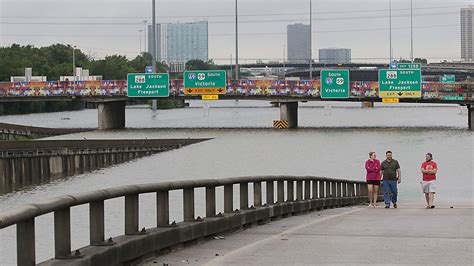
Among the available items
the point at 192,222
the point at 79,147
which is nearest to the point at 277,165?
the point at 79,147

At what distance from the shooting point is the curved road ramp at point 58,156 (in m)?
63.8

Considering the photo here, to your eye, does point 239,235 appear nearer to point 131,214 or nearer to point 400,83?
point 131,214

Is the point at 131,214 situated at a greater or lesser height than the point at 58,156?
greater

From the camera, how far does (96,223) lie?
11180 millimetres

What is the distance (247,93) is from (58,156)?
36328 millimetres

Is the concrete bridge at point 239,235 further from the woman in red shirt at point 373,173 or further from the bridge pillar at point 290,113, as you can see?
the bridge pillar at point 290,113

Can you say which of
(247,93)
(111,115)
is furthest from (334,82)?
(111,115)

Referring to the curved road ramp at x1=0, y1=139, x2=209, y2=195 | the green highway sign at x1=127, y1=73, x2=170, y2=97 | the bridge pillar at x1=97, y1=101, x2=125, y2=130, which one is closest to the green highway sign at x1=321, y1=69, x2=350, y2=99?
the green highway sign at x1=127, y1=73, x2=170, y2=97

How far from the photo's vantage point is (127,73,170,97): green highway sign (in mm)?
102562

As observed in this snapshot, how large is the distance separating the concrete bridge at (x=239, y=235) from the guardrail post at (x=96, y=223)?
10 mm


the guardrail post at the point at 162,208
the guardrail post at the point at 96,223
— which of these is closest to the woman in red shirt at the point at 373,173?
the guardrail post at the point at 162,208

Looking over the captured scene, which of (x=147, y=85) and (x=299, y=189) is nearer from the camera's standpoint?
(x=299, y=189)

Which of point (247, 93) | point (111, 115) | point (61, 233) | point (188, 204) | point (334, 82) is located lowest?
point (111, 115)

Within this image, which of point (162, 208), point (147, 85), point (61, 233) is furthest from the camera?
point (147, 85)
